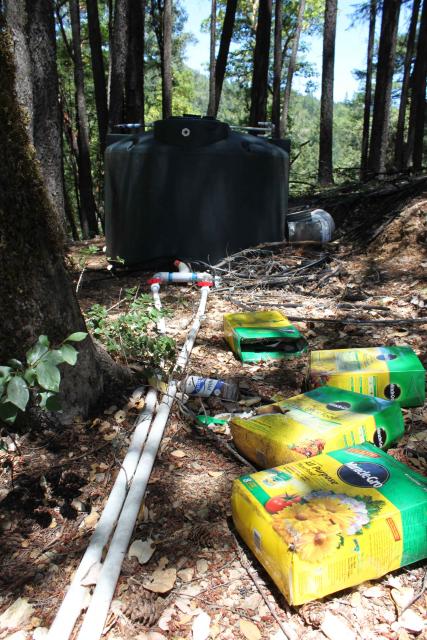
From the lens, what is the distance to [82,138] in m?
13.7

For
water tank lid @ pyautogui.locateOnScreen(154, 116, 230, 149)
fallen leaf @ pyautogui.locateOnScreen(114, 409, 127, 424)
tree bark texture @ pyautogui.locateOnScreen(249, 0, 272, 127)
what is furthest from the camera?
tree bark texture @ pyautogui.locateOnScreen(249, 0, 272, 127)

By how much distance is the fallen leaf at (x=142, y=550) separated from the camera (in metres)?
1.74

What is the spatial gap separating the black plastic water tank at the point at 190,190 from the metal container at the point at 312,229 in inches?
20.2

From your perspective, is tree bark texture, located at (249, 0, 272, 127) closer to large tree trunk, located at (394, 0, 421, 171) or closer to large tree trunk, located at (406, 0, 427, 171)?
large tree trunk, located at (406, 0, 427, 171)

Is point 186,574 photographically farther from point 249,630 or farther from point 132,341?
point 132,341

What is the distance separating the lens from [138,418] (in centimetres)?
241

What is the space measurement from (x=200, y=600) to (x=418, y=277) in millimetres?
4021

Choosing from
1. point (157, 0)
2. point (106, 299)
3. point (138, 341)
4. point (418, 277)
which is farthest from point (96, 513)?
point (157, 0)

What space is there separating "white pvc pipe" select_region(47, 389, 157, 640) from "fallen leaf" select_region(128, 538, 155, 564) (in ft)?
0.30

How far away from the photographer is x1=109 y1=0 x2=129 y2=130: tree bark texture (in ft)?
30.3

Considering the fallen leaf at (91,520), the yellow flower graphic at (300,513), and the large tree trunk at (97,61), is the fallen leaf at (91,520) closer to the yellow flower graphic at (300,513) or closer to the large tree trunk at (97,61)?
the yellow flower graphic at (300,513)

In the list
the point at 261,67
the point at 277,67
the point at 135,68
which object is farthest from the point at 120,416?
the point at 277,67

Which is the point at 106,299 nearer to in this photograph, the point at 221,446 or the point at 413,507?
the point at 221,446

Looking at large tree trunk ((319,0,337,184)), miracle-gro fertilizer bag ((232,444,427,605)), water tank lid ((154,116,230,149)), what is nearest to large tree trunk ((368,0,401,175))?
large tree trunk ((319,0,337,184))
